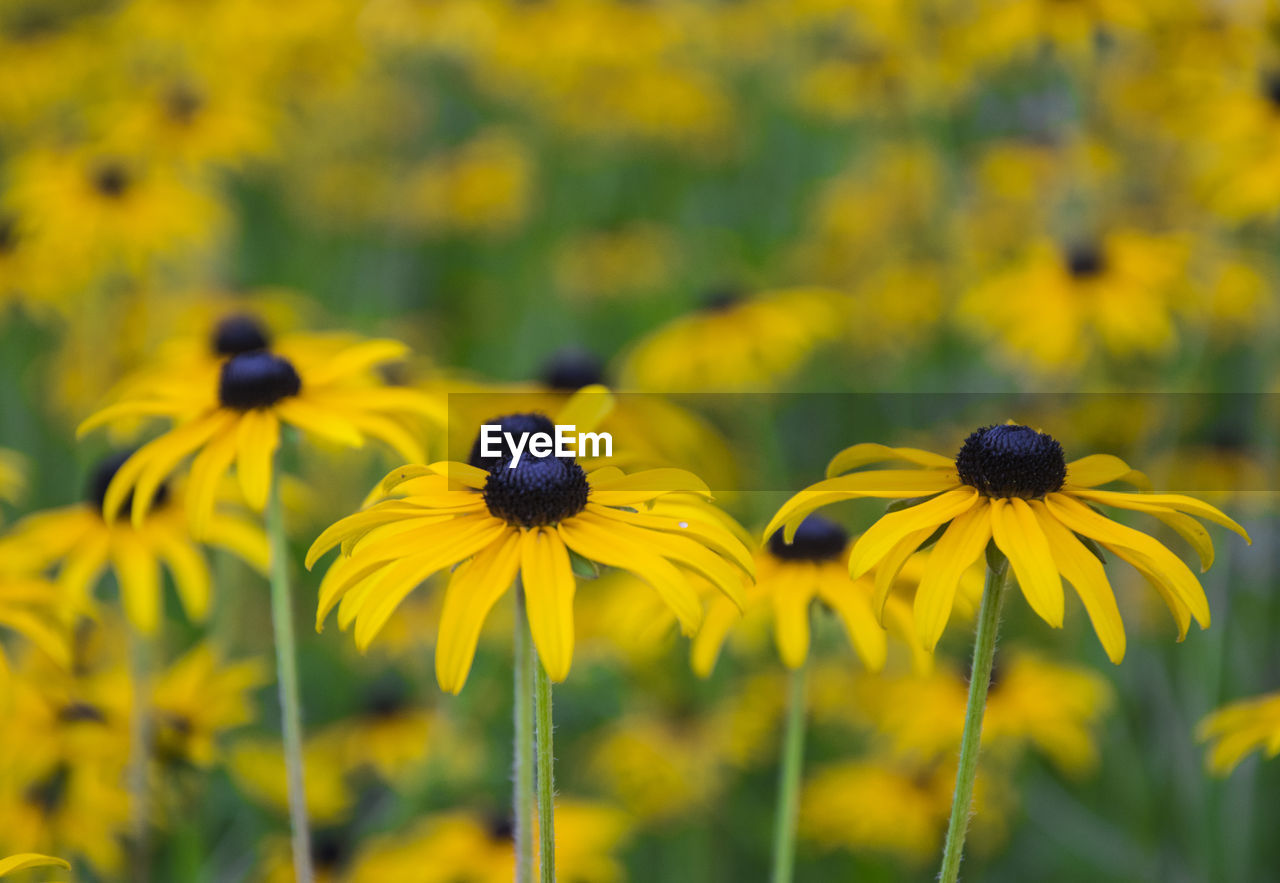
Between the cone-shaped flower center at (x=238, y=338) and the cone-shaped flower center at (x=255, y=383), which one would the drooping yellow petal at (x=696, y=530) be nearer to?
the cone-shaped flower center at (x=255, y=383)

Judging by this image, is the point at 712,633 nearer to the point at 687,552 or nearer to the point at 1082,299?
the point at 687,552

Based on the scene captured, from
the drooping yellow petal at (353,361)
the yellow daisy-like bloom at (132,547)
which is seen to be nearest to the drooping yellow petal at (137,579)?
the yellow daisy-like bloom at (132,547)

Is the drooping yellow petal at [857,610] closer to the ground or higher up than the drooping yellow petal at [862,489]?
closer to the ground

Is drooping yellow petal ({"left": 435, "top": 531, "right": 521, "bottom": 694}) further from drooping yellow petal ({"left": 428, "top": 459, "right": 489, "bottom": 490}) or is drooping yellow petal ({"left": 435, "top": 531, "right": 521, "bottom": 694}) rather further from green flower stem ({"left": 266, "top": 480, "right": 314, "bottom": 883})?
green flower stem ({"left": 266, "top": 480, "right": 314, "bottom": 883})

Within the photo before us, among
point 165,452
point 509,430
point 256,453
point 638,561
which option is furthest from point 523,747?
point 165,452

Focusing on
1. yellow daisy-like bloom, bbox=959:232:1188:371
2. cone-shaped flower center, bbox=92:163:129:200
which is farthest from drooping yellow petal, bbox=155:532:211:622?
yellow daisy-like bloom, bbox=959:232:1188:371

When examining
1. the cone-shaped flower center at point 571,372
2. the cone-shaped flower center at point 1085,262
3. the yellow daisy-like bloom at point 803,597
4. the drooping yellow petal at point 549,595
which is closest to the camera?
the drooping yellow petal at point 549,595
